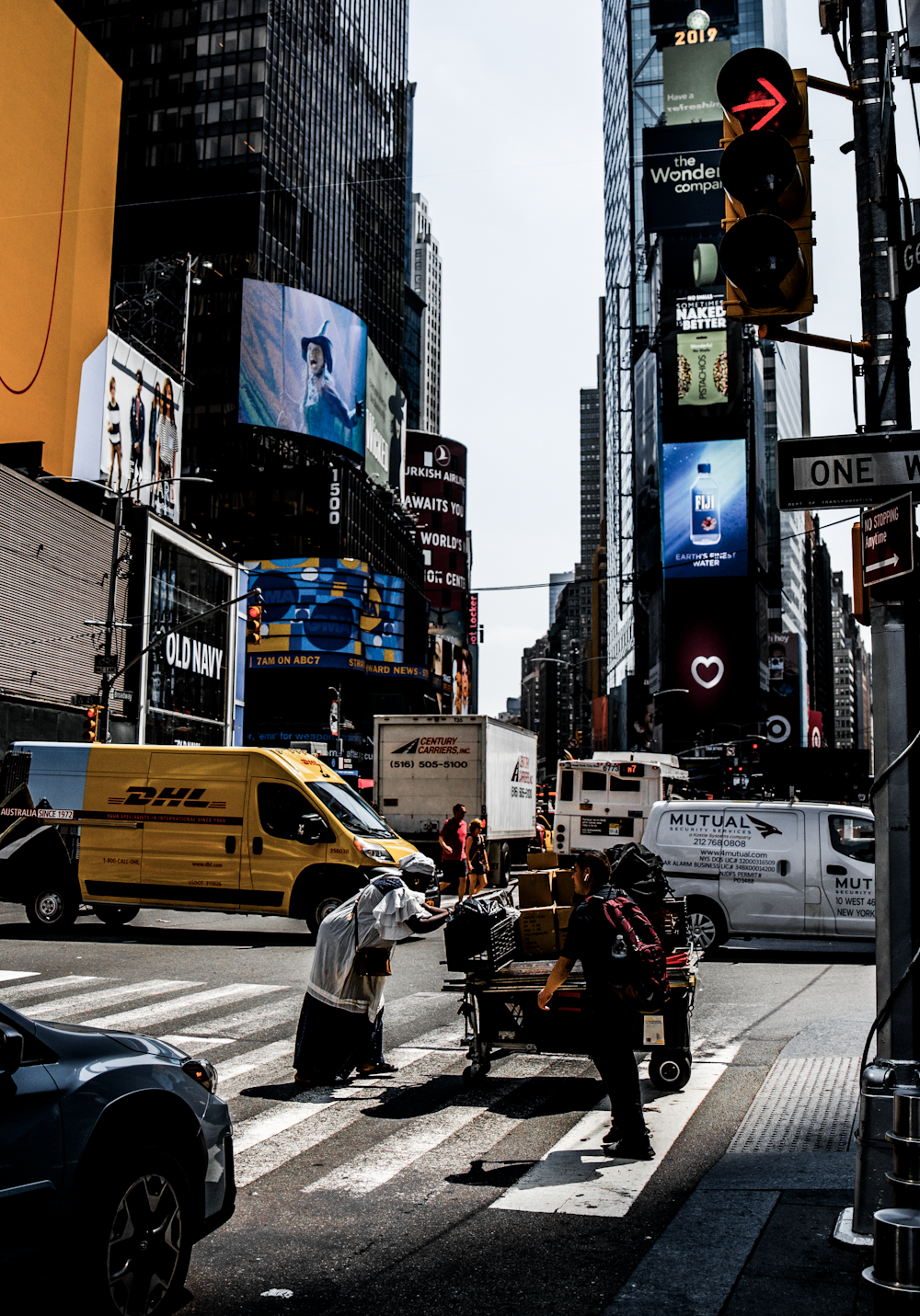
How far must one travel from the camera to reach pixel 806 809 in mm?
15570

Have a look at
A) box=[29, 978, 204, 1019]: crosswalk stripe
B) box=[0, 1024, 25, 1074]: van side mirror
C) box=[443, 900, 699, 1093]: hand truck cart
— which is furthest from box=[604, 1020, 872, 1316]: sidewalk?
box=[29, 978, 204, 1019]: crosswalk stripe

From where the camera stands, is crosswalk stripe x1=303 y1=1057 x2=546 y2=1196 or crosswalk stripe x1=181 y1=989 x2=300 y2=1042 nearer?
crosswalk stripe x1=303 y1=1057 x2=546 y2=1196

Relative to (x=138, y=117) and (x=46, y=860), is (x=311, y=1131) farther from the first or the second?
(x=138, y=117)

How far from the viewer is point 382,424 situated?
299 ft

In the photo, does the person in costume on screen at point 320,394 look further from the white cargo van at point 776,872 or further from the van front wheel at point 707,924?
the van front wheel at point 707,924

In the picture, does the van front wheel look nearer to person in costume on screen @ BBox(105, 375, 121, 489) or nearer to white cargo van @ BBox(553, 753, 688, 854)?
white cargo van @ BBox(553, 753, 688, 854)

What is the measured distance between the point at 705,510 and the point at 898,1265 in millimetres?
92007

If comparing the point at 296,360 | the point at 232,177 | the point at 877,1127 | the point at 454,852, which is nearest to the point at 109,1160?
the point at 877,1127

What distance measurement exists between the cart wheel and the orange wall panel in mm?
36383

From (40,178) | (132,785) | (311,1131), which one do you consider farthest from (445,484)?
(311,1131)

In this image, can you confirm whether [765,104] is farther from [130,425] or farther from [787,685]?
[787,685]

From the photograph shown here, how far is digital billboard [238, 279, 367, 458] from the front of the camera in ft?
249

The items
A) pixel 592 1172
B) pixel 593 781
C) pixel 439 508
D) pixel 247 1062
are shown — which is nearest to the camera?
pixel 592 1172

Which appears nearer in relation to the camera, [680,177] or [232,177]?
[232,177]
